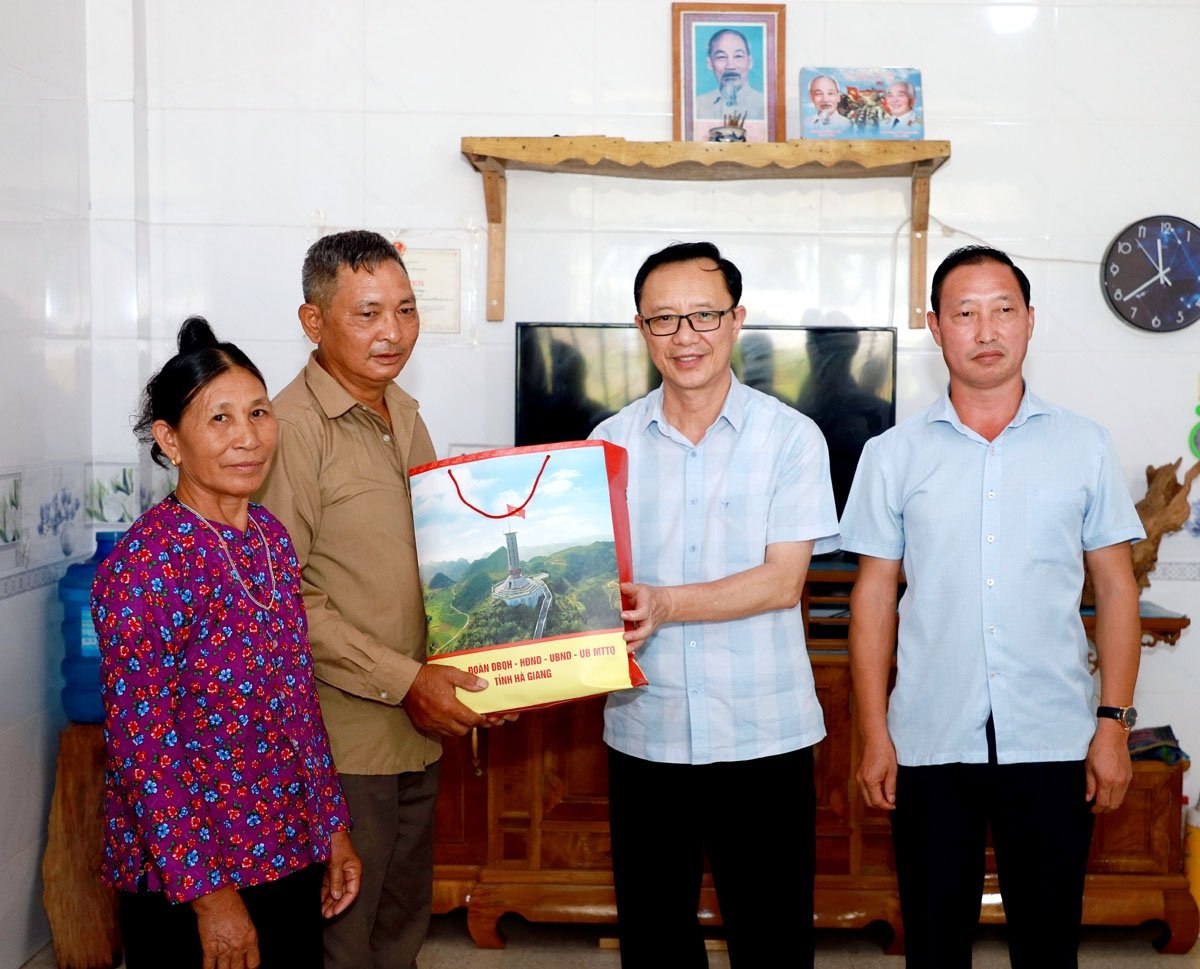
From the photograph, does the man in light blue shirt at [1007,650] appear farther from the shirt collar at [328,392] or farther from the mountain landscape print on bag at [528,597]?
the shirt collar at [328,392]

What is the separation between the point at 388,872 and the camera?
1972 millimetres

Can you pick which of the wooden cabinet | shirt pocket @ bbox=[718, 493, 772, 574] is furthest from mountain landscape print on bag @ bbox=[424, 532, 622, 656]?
the wooden cabinet

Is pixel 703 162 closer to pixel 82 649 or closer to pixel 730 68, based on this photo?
pixel 730 68

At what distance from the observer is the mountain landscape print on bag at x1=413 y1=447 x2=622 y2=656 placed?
5.50 ft

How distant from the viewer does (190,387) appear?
1568 mm

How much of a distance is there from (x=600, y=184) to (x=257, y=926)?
2249 mm

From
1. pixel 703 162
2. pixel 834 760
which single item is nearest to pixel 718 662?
pixel 834 760

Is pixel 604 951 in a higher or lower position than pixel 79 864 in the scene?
lower

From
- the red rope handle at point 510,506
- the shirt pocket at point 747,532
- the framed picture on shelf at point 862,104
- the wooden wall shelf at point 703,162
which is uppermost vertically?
the framed picture on shelf at point 862,104

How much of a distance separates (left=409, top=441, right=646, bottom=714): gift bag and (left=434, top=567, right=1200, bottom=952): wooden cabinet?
1.10 metres

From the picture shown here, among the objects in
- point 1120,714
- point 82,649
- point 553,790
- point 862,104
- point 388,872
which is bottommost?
point 553,790

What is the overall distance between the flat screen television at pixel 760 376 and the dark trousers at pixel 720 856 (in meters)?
1.43

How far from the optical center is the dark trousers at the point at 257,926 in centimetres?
150

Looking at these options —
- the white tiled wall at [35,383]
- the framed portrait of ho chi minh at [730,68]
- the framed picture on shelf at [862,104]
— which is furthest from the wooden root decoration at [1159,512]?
the white tiled wall at [35,383]
